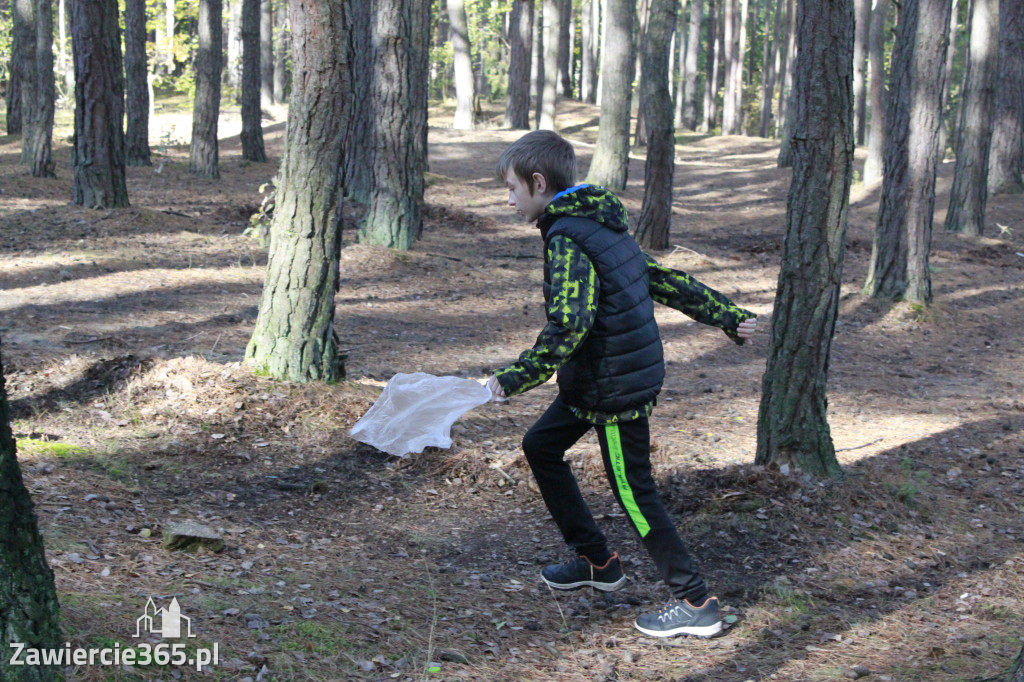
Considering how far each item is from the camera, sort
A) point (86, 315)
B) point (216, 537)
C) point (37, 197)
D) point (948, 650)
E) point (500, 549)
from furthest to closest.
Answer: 1. point (37, 197)
2. point (86, 315)
3. point (500, 549)
4. point (216, 537)
5. point (948, 650)

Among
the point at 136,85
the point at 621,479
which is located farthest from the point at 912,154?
the point at 136,85

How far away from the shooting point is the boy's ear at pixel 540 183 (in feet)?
11.8

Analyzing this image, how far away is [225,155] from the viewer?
2170 cm

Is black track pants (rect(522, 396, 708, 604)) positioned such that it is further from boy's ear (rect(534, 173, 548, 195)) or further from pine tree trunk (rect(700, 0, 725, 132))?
pine tree trunk (rect(700, 0, 725, 132))

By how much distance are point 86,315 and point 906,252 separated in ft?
31.4

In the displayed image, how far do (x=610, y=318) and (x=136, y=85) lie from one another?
56.5ft

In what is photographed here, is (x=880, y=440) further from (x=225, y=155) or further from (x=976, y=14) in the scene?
(x=225, y=155)

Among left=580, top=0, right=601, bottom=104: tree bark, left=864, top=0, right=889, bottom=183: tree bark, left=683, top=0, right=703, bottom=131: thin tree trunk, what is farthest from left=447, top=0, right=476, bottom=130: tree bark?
left=580, top=0, right=601, bottom=104: tree bark

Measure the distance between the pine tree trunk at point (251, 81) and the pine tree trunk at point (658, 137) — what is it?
9.11 m

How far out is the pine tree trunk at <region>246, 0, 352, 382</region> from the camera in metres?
6.04

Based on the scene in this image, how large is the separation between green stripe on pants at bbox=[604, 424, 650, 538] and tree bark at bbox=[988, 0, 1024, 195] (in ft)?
64.6

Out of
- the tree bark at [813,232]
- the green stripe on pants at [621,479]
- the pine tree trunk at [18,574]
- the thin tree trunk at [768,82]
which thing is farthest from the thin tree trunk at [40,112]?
the thin tree trunk at [768,82]

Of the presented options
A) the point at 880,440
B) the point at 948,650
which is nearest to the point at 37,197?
the point at 880,440

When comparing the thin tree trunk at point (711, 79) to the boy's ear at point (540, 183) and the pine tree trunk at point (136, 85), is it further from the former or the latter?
the boy's ear at point (540, 183)
